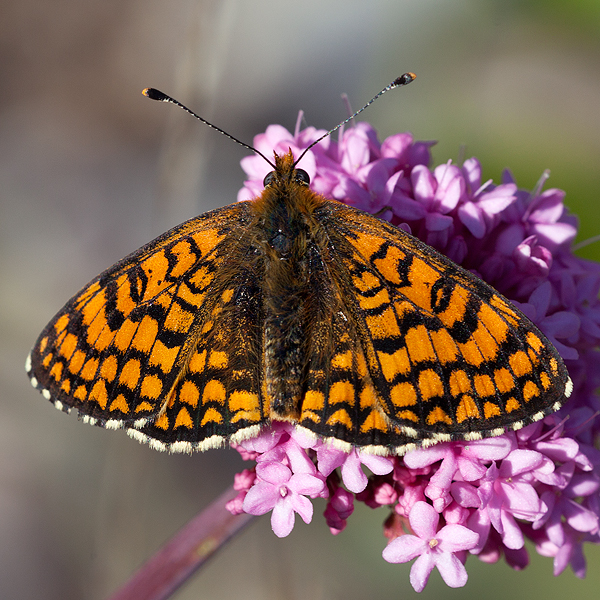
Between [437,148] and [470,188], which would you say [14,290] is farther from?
[470,188]

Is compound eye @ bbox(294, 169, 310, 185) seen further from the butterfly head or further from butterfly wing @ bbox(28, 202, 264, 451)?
butterfly wing @ bbox(28, 202, 264, 451)

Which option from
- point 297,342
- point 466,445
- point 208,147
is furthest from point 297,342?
point 208,147

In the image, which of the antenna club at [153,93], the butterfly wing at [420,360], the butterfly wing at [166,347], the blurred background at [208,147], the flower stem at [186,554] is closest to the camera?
the butterfly wing at [420,360]

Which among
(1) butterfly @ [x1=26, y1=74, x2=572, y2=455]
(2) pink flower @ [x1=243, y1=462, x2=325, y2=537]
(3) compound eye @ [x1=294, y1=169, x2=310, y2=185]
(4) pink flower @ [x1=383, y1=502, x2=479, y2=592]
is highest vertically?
(3) compound eye @ [x1=294, y1=169, x2=310, y2=185]

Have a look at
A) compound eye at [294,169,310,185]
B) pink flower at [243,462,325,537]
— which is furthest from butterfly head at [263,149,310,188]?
pink flower at [243,462,325,537]

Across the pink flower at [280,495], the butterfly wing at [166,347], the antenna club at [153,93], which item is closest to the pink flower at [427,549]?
the pink flower at [280,495]

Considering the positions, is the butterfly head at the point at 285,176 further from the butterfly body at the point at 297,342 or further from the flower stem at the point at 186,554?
the flower stem at the point at 186,554

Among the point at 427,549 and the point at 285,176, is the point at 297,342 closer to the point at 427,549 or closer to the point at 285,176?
the point at 285,176

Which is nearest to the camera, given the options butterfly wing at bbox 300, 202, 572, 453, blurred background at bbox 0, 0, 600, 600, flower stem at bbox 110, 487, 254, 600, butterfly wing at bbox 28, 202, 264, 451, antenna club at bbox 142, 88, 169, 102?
butterfly wing at bbox 300, 202, 572, 453
